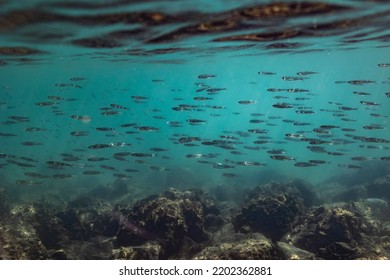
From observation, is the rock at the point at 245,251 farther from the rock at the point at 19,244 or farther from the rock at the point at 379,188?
the rock at the point at 379,188

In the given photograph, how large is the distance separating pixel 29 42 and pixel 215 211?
39.3 feet

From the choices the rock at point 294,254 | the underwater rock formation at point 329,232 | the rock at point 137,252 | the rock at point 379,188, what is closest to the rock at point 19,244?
the rock at point 137,252

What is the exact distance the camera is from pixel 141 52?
18.6 metres

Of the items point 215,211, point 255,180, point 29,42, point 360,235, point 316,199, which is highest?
point 29,42

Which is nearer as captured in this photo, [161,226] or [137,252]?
[137,252]

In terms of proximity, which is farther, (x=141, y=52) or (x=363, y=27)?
(x=141, y=52)

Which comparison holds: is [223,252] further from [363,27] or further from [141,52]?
[141,52]

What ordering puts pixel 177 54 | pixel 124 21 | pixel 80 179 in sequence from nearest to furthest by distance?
pixel 124 21 → pixel 177 54 → pixel 80 179

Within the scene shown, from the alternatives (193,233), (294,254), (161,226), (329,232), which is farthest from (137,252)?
(329,232)

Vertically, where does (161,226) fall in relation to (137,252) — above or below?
below

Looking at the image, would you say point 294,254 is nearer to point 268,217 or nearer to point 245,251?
point 245,251

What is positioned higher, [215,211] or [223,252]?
[223,252]

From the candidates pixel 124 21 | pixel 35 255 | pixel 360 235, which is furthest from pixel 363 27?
pixel 35 255

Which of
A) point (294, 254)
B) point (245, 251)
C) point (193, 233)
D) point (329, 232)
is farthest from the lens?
point (193, 233)
